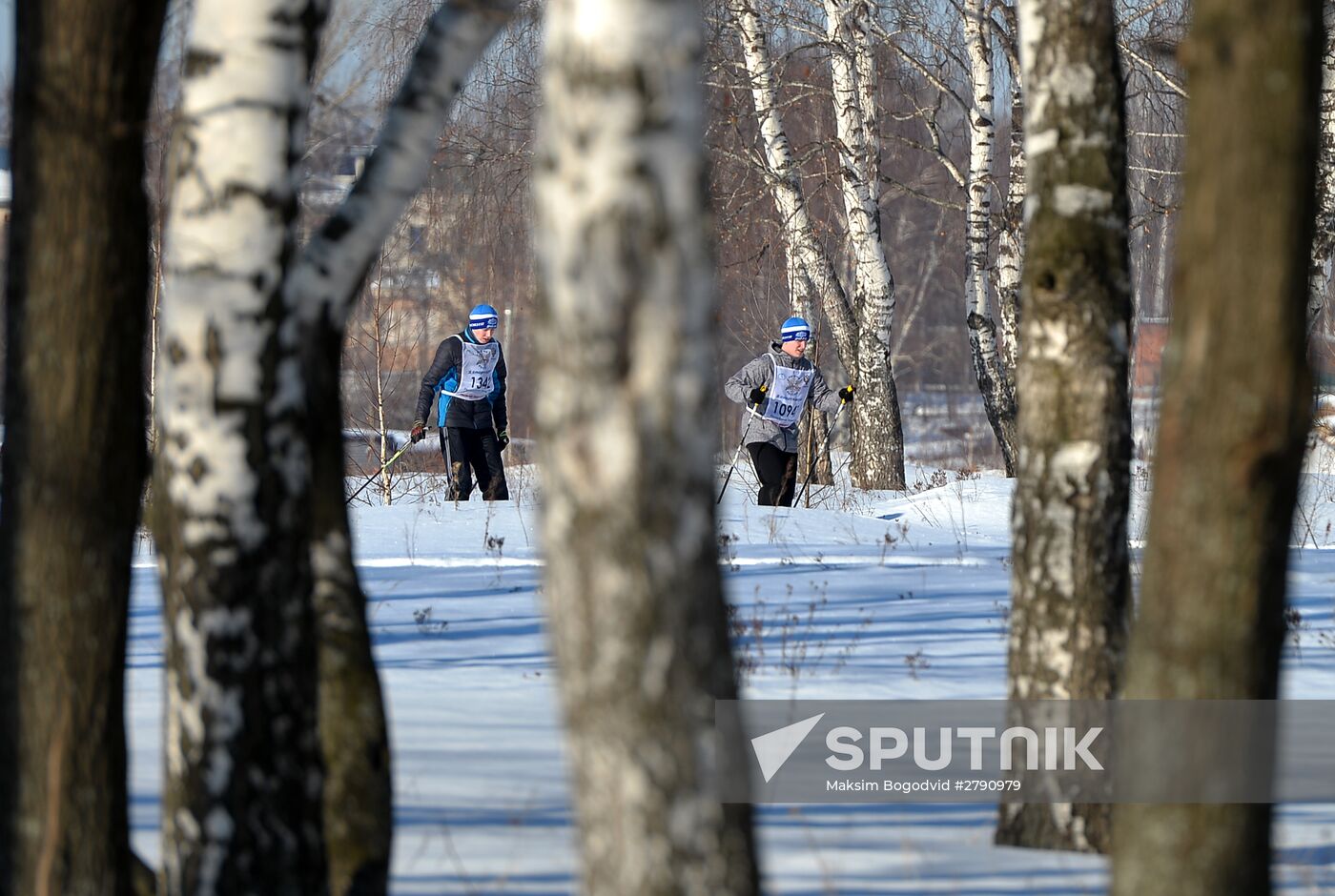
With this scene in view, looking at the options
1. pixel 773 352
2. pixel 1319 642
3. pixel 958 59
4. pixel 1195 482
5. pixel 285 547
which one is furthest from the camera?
pixel 958 59

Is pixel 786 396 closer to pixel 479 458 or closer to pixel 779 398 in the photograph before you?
pixel 779 398

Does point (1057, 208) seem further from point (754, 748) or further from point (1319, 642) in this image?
point (1319, 642)

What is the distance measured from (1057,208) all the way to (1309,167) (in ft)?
4.54

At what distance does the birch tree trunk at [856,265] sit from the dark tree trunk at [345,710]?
465 inches

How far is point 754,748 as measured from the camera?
503 centimetres

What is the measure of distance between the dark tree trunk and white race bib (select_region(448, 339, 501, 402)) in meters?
9.38

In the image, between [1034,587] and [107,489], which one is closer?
[107,489]

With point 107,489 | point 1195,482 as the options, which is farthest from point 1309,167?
point 107,489

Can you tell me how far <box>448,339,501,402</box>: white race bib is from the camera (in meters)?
12.9

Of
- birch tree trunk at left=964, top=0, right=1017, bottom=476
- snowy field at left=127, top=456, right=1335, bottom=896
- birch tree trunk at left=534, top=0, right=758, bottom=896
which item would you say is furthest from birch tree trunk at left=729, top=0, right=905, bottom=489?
birch tree trunk at left=534, top=0, right=758, bottom=896

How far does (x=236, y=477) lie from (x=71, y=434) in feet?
1.13

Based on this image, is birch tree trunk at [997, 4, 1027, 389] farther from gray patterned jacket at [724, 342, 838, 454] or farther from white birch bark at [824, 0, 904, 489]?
gray patterned jacket at [724, 342, 838, 454]

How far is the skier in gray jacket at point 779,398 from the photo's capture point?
39.1 feet

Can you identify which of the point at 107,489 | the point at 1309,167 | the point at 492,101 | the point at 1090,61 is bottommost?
the point at 107,489
